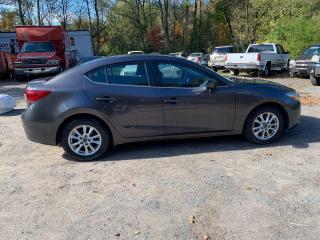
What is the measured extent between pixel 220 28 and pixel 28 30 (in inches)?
1566

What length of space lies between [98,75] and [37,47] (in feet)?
54.6

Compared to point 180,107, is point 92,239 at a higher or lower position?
lower

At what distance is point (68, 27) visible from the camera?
51750 mm

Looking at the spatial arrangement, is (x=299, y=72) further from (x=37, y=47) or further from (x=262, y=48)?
(x=37, y=47)

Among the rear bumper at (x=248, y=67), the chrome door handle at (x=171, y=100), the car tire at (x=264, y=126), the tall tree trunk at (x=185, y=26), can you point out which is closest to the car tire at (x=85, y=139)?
the chrome door handle at (x=171, y=100)

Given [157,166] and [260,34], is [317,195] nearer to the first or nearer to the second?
[157,166]

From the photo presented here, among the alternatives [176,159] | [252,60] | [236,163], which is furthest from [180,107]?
[252,60]

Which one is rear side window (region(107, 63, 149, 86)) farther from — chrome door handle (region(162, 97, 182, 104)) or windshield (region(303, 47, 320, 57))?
windshield (region(303, 47, 320, 57))

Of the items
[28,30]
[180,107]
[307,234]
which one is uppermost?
[28,30]

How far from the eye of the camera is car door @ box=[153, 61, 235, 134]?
18.4ft

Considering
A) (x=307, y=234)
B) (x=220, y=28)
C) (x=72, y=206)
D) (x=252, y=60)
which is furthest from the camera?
(x=220, y=28)

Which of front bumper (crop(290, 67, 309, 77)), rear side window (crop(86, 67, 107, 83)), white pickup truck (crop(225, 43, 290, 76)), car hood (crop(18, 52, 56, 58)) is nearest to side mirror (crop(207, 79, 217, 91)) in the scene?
rear side window (crop(86, 67, 107, 83))

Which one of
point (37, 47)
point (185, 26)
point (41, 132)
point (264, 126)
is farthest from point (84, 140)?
point (185, 26)

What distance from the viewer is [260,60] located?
59.2 ft
